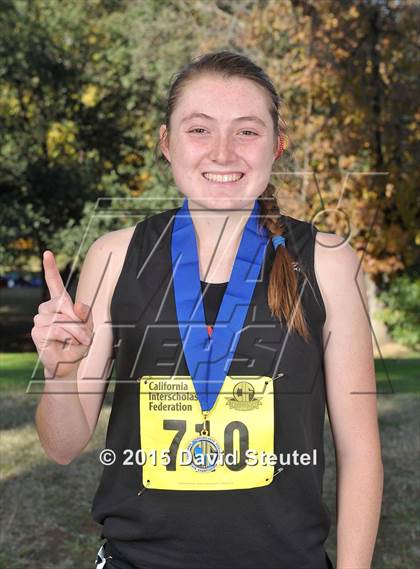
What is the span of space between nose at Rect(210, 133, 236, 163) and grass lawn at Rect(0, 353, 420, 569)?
2.77 metres

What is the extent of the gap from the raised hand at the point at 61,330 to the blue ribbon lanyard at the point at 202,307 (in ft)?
0.91

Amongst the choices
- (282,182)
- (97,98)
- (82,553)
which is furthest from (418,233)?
(282,182)

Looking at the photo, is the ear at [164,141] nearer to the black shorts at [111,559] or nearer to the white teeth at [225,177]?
the white teeth at [225,177]

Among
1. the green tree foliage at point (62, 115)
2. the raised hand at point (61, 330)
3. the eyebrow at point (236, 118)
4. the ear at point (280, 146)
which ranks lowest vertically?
the green tree foliage at point (62, 115)

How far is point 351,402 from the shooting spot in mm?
1940

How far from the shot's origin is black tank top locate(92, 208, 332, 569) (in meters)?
1.84

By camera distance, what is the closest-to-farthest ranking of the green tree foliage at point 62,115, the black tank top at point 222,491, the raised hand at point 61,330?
the raised hand at point 61,330
the black tank top at point 222,491
the green tree foliage at point 62,115

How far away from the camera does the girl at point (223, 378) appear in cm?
185

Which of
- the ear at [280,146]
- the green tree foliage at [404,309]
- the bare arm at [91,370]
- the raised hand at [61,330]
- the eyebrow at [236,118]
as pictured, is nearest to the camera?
the raised hand at [61,330]

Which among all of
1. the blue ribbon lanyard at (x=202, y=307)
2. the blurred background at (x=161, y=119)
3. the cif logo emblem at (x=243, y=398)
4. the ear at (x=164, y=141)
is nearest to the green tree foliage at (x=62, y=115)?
the blurred background at (x=161, y=119)

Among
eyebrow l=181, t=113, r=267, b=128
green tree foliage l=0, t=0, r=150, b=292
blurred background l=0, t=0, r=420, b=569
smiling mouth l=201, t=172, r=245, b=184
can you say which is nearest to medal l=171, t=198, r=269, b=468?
smiling mouth l=201, t=172, r=245, b=184

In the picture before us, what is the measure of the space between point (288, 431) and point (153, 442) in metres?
0.32

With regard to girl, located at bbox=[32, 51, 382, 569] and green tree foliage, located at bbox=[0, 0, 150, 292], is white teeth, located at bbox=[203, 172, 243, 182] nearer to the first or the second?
girl, located at bbox=[32, 51, 382, 569]

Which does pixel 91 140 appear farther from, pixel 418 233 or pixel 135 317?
pixel 135 317
